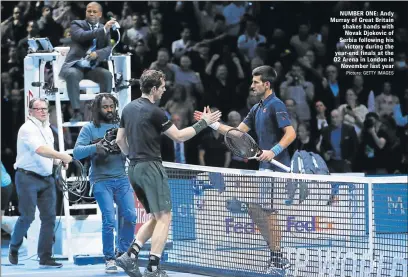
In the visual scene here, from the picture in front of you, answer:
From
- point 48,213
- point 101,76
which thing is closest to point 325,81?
point 101,76

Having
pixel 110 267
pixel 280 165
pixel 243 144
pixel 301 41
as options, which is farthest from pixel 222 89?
pixel 243 144

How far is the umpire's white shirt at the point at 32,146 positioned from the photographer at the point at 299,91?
659 cm

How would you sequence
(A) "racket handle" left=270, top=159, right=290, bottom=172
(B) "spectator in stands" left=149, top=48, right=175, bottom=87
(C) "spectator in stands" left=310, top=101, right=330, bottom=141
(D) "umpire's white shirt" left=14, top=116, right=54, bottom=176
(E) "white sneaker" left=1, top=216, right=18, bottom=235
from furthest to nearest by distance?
(C) "spectator in stands" left=310, top=101, right=330, bottom=141 < (B) "spectator in stands" left=149, top=48, right=175, bottom=87 < (E) "white sneaker" left=1, top=216, right=18, bottom=235 < (D) "umpire's white shirt" left=14, top=116, right=54, bottom=176 < (A) "racket handle" left=270, top=159, right=290, bottom=172

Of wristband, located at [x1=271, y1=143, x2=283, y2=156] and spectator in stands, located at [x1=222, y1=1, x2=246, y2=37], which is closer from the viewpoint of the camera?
wristband, located at [x1=271, y1=143, x2=283, y2=156]

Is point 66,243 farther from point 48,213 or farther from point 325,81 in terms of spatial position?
point 325,81

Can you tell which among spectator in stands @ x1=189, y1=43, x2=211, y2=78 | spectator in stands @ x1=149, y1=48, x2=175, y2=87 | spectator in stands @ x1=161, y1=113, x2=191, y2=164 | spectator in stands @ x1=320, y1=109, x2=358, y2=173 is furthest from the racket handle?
spectator in stands @ x1=189, y1=43, x2=211, y2=78

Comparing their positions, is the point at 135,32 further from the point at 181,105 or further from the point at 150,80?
the point at 150,80

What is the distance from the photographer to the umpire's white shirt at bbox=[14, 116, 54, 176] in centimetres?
1259

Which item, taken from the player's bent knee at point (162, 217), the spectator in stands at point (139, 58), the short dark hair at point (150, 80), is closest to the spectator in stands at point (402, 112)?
the spectator in stands at point (139, 58)

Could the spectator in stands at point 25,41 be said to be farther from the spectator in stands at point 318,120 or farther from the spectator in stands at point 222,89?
the spectator in stands at point 318,120

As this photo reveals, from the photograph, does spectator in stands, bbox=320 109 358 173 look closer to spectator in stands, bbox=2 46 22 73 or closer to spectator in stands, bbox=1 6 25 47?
spectator in stands, bbox=2 46 22 73

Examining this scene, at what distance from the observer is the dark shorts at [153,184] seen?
10.1 meters

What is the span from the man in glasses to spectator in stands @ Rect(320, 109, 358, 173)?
6.33m

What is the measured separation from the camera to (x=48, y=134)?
506 inches
